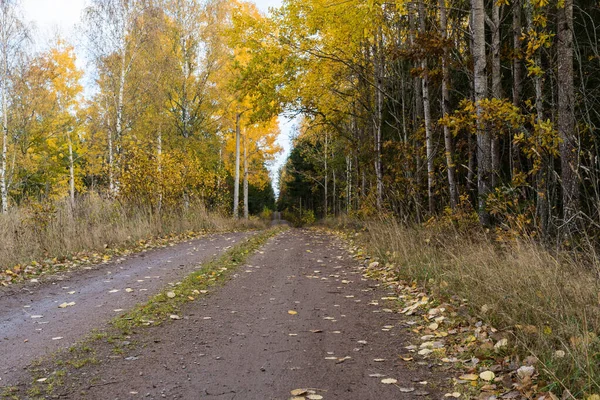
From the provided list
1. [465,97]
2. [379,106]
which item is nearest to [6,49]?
[379,106]

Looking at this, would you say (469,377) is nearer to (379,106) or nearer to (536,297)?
(536,297)

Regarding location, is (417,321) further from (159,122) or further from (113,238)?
(159,122)

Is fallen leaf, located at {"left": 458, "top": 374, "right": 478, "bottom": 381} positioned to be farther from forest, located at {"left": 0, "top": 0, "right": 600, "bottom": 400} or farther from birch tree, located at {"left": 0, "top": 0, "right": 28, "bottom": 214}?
birch tree, located at {"left": 0, "top": 0, "right": 28, "bottom": 214}

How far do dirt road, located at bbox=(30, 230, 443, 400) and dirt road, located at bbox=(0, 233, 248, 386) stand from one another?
2.24 ft

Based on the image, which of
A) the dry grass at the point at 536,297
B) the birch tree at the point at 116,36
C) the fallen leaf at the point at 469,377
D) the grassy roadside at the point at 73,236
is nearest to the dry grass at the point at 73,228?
the grassy roadside at the point at 73,236

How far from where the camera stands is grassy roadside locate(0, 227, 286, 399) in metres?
3.43

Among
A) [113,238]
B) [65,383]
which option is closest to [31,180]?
[113,238]

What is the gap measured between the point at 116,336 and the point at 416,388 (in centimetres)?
304

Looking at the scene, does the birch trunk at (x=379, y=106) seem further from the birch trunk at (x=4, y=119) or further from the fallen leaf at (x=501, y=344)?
the birch trunk at (x=4, y=119)

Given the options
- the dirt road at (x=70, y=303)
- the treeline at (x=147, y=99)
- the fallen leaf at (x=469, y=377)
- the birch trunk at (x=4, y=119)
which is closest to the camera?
the fallen leaf at (x=469, y=377)

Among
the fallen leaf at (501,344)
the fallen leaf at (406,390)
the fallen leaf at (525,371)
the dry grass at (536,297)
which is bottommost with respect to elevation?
the fallen leaf at (406,390)

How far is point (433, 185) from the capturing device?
34.5ft

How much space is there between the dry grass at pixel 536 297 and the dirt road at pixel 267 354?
819 millimetres

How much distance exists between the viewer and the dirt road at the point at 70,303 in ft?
14.0
